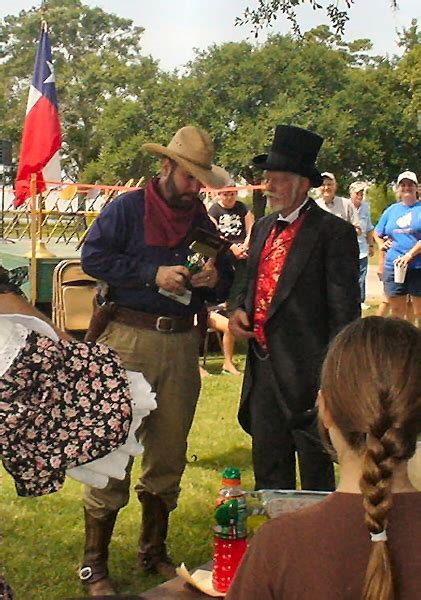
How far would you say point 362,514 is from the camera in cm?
142

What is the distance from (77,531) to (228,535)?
2.35 m

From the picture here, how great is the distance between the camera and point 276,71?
37.8m

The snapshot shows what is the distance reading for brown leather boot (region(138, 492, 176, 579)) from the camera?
153 inches

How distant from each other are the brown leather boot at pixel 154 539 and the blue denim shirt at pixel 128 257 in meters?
0.86

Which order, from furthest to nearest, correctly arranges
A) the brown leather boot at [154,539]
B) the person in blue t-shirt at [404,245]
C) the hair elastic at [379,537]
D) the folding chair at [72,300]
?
the person in blue t-shirt at [404,245], the folding chair at [72,300], the brown leather boot at [154,539], the hair elastic at [379,537]

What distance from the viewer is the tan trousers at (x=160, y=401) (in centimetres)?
367

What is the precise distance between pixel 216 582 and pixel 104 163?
4081 cm

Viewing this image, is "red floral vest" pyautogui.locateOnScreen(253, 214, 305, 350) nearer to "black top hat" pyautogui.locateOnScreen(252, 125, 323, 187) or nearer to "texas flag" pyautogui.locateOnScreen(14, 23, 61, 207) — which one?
"black top hat" pyautogui.locateOnScreen(252, 125, 323, 187)

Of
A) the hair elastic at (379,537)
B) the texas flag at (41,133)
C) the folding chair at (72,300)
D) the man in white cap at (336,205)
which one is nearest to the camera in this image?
the hair elastic at (379,537)

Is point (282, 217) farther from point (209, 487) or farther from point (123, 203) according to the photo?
point (209, 487)

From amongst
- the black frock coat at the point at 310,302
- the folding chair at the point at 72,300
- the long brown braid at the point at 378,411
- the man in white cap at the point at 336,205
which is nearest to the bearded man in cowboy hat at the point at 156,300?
the black frock coat at the point at 310,302

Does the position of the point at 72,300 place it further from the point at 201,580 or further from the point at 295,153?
the point at 201,580

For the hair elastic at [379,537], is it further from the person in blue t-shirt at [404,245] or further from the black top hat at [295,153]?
the person in blue t-shirt at [404,245]

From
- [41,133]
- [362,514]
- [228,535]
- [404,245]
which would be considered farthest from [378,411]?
[41,133]
